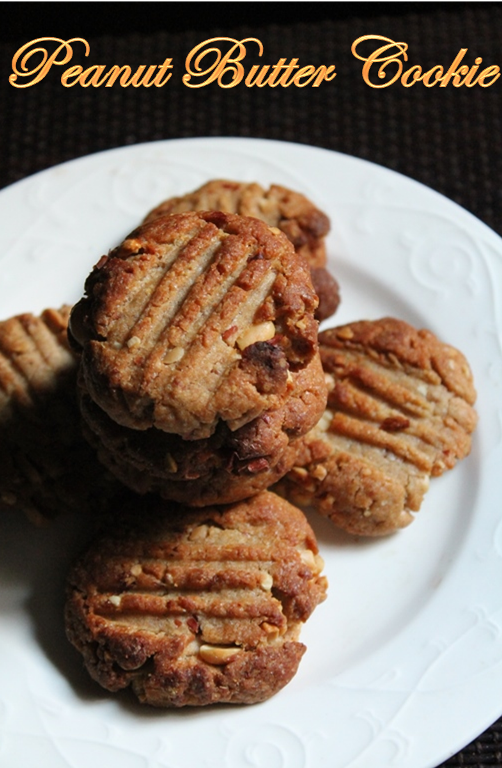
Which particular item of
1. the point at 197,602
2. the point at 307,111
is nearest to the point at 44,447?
the point at 197,602

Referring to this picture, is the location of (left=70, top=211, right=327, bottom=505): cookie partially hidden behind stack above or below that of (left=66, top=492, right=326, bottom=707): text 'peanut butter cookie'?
above

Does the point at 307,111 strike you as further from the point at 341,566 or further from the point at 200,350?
the point at 200,350

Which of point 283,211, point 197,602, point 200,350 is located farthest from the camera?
point 283,211

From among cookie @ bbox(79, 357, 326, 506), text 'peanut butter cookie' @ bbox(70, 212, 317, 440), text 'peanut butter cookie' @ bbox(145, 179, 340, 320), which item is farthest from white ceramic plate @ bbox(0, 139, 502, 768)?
text 'peanut butter cookie' @ bbox(70, 212, 317, 440)

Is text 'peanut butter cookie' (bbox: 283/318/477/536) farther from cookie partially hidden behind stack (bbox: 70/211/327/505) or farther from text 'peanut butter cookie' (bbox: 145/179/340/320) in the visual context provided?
cookie partially hidden behind stack (bbox: 70/211/327/505)

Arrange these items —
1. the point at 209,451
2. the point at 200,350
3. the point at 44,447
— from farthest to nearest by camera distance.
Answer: the point at 44,447, the point at 209,451, the point at 200,350

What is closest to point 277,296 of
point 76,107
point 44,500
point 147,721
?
point 44,500
